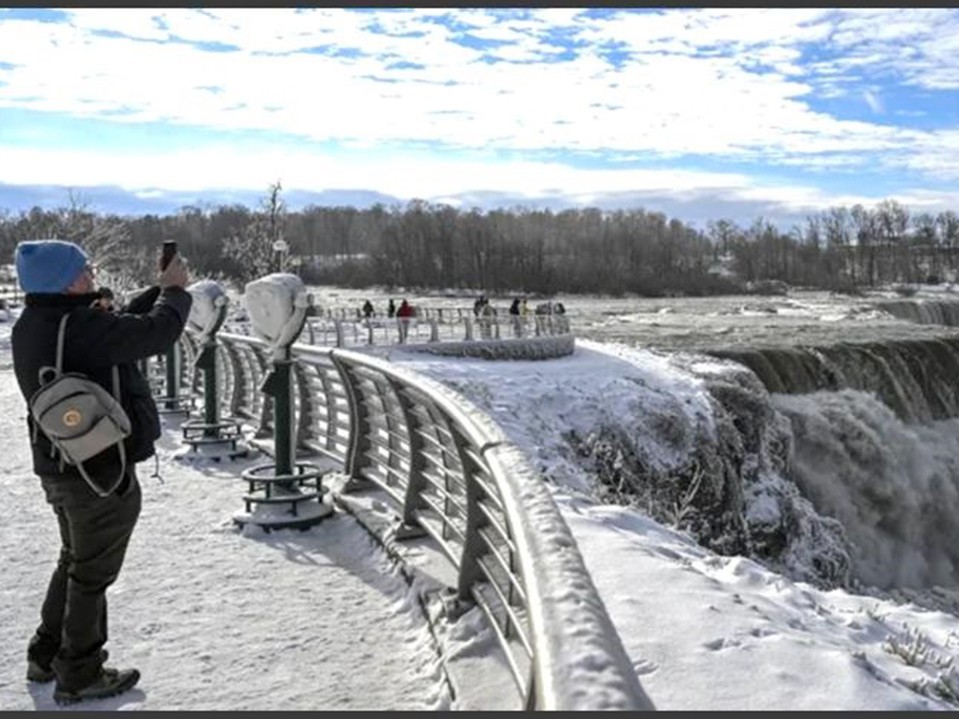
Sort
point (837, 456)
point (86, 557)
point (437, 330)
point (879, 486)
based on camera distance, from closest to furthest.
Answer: point (86, 557) < point (879, 486) < point (837, 456) < point (437, 330)

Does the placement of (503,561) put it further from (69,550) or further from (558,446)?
(558,446)

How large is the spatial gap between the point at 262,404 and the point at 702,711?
28.3ft

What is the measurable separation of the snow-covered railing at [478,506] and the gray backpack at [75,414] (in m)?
1.49

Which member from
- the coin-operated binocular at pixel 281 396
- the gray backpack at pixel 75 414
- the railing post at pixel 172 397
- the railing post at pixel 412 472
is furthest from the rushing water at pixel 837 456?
the gray backpack at pixel 75 414

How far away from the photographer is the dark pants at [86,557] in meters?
4.19

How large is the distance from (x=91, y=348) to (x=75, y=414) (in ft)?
0.98

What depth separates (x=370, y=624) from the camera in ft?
17.2

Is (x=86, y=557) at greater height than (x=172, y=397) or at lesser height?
greater

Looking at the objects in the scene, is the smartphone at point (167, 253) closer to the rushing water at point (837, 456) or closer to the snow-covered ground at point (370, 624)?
the snow-covered ground at point (370, 624)

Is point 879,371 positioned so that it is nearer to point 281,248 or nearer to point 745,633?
point 281,248

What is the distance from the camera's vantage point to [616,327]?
50156mm

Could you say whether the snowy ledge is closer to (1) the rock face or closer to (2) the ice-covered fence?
(2) the ice-covered fence

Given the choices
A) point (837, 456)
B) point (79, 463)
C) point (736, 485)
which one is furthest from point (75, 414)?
point (837, 456)

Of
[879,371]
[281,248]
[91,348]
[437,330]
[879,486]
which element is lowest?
[879,486]
